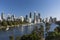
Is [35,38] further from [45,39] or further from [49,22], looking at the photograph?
[49,22]

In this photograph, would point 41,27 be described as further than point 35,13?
Yes

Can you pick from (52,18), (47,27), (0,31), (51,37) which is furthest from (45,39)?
(0,31)

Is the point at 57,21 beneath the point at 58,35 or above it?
above

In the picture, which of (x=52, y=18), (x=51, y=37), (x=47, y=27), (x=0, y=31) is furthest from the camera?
(x=0, y=31)

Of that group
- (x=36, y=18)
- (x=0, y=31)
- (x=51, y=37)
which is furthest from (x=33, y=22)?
(x=0, y=31)

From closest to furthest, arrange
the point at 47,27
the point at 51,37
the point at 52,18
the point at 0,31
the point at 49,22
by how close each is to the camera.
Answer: the point at 51,37 → the point at 52,18 → the point at 49,22 → the point at 47,27 → the point at 0,31

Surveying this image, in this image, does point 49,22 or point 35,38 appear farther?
point 49,22

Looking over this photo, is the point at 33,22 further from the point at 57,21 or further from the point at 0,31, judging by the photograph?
the point at 0,31

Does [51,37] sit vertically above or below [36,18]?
below

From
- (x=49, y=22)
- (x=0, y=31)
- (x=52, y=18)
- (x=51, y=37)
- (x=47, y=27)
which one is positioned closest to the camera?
(x=51, y=37)
